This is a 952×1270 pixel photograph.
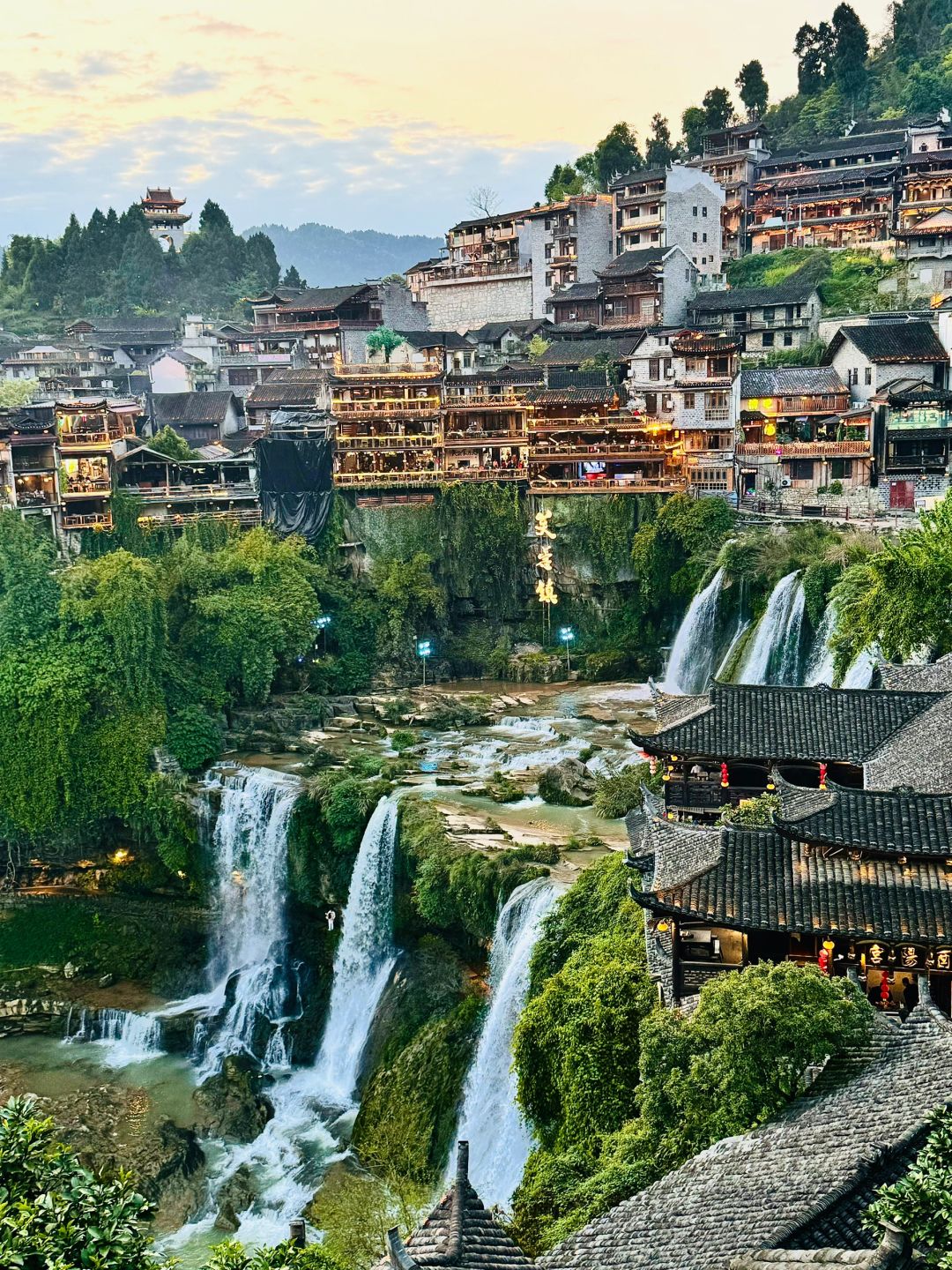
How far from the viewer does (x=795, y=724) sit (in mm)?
30641

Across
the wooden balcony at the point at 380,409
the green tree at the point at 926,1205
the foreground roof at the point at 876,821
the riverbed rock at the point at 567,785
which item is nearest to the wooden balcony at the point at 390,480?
the wooden balcony at the point at 380,409

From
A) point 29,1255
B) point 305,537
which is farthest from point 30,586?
point 29,1255

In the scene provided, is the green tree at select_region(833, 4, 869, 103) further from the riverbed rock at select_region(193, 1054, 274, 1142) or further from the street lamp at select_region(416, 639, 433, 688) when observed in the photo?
the riverbed rock at select_region(193, 1054, 274, 1142)

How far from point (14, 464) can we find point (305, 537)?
13408mm

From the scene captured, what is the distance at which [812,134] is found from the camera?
98438mm

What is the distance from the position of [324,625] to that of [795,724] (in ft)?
108

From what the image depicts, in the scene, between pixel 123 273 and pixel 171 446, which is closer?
pixel 171 446

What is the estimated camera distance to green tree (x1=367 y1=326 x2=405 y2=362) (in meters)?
81.6

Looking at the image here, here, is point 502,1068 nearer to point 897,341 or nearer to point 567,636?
point 567,636

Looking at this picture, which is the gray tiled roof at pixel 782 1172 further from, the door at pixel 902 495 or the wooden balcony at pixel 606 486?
the wooden balcony at pixel 606 486

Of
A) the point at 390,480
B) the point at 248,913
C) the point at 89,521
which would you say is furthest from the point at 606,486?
the point at 248,913

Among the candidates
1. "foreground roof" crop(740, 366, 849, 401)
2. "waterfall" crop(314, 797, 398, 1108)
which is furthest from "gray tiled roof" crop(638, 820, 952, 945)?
"foreground roof" crop(740, 366, 849, 401)

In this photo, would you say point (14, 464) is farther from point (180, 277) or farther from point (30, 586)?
point (180, 277)

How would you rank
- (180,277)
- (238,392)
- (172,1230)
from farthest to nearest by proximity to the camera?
(180,277)
(238,392)
(172,1230)
